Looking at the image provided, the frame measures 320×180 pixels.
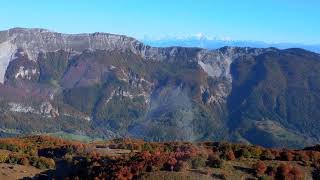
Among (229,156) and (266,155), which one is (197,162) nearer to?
(229,156)

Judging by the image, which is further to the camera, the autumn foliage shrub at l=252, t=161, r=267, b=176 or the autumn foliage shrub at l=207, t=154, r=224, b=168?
the autumn foliage shrub at l=207, t=154, r=224, b=168

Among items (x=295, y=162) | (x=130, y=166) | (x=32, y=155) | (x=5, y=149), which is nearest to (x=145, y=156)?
(x=130, y=166)

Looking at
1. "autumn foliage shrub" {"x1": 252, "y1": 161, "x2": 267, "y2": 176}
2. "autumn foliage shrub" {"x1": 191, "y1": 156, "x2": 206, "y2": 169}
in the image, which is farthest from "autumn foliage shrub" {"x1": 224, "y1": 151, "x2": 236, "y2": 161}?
"autumn foliage shrub" {"x1": 252, "y1": 161, "x2": 267, "y2": 176}

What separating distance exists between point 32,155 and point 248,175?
3812 centimetres

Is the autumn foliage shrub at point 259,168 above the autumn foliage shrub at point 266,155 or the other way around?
above

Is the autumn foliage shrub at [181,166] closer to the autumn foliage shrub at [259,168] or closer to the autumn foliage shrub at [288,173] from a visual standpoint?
the autumn foliage shrub at [259,168]

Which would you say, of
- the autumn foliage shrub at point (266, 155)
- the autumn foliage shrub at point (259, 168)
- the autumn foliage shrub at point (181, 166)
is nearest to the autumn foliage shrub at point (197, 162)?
the autumn foliage shrub at point (181, 166)

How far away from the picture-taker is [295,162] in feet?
229

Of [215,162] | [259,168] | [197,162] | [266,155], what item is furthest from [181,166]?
[266,155]

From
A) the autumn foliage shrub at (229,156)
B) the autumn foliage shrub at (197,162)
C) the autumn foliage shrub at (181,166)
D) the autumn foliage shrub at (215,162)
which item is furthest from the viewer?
the autumn foliage shrub at (229,156)

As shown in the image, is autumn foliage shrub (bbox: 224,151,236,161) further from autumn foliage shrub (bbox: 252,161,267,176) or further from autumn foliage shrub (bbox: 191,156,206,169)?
autumn foliage shrub (bbox: 252,161,267,176)

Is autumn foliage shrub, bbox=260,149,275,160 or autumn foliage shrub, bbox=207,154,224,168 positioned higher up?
autumn foliage shrub, bbox=207,154,224,168

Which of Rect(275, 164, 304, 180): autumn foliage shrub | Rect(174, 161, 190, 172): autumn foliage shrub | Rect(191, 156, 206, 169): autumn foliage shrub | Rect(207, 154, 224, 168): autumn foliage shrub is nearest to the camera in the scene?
Rect(275, 164, 304, 180): autumn foliage shrub

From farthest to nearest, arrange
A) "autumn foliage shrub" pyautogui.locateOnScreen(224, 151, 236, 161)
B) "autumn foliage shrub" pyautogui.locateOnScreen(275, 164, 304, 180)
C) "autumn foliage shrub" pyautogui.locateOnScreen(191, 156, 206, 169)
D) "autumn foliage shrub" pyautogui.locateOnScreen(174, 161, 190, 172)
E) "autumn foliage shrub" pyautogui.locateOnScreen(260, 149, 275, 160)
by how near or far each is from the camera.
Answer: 1. "autumn foliage shrub" pyautogui.locateOnScreen(260, 149, 275, 160)
2. "autumn foliage shrub" pyautogui.locateOnScreen(224, 151, 236, 161)
3. "autumn foliage shrub" pyautogui.locateOnScreen(191, 156, 206, 169)
4. "autumn foliage shrub" pyautogui.locateOnScreen(174, 161, 190, 172)
5. "autumn foliage shrub" pyautogui.locateOnScreen(275, 164, 304, 180)
